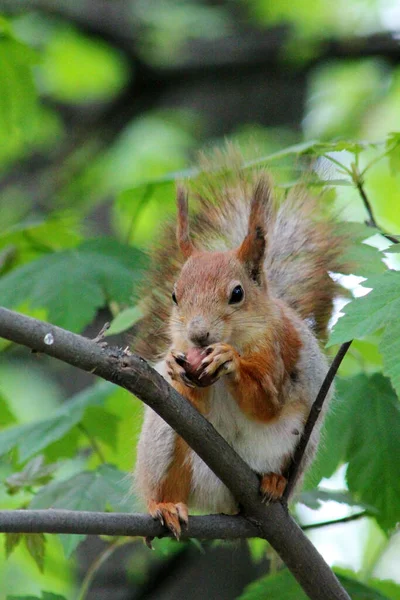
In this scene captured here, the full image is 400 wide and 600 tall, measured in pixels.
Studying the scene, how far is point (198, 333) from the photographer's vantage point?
4.94 ft

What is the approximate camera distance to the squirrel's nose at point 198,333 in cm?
151

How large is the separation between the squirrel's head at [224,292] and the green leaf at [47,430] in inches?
16.8

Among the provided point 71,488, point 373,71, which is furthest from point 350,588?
point 373,71

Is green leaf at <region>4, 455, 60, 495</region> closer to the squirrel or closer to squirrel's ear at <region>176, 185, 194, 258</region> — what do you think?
the squirrel

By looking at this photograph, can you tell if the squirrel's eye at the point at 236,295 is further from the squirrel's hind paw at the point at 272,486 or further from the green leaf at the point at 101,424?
the green leaf at the point at 101,424

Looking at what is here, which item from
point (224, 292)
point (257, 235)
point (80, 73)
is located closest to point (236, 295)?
point (224, 292)

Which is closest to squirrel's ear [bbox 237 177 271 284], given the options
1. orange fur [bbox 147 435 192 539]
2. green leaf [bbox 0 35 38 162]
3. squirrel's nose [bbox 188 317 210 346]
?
squirrel's nose [bbox 188 317 210 346]

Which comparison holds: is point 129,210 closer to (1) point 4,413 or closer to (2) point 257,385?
(1) point 4,413

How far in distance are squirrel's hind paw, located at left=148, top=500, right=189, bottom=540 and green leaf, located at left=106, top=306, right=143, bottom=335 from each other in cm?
39

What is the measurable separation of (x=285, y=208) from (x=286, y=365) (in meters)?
0.45

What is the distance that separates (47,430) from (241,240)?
23.8 inches

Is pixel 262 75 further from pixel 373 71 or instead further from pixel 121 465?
pixel 121 465

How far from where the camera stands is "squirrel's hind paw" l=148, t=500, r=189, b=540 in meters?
1.53

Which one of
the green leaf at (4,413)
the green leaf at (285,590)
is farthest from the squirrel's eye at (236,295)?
the green leaf at (4,413)
